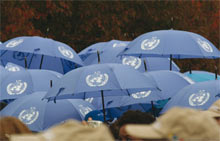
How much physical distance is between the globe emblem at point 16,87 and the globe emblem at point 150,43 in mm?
1923

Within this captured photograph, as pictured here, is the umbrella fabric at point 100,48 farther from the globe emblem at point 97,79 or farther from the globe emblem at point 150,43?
the globe emblem at point 97,79

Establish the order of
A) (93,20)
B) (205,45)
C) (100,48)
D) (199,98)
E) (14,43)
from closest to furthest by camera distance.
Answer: (199,98) → (205,45) → (14,43) → (100,48) → (93,20)

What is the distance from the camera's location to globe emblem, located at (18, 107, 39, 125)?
8.88 metres

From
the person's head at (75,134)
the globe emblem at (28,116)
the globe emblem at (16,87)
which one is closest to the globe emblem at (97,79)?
the globe emblem at (28,116)

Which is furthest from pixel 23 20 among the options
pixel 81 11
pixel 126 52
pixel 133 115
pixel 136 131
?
pixel 136 131

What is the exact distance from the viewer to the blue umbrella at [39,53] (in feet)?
39.0

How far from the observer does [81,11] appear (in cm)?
1905

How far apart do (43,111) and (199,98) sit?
79.3 inches

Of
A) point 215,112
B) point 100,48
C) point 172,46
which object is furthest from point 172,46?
point 215,112

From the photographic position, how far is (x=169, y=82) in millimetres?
10352

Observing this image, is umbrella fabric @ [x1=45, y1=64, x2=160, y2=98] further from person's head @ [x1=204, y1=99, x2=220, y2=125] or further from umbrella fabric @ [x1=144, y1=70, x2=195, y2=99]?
person's head @ [x1=204, y1=99, x2=220, y2=125]

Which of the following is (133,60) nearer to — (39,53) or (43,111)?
(39,53)

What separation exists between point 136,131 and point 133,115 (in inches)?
60.4

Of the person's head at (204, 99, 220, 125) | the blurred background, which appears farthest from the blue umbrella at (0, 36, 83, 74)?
the person's head at (204, 99, 220, 125)
